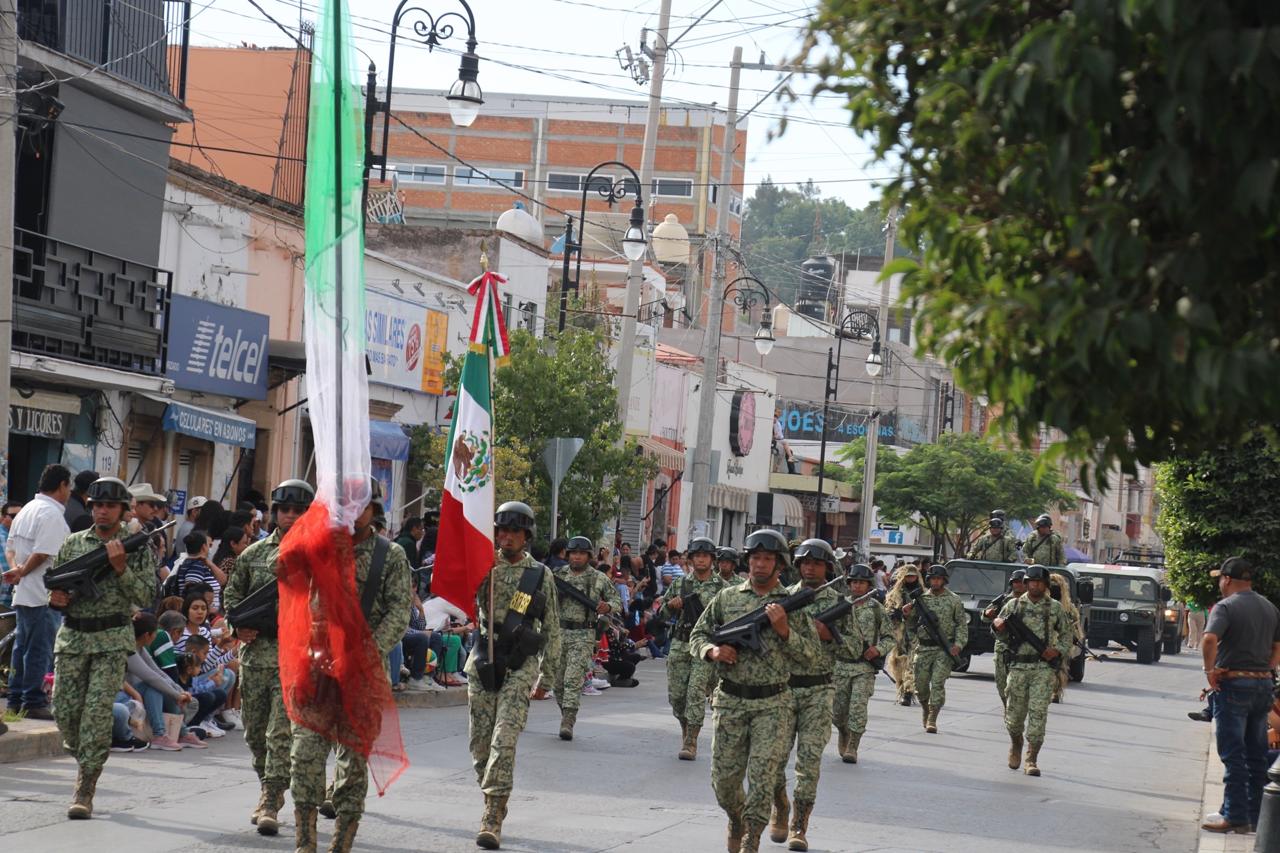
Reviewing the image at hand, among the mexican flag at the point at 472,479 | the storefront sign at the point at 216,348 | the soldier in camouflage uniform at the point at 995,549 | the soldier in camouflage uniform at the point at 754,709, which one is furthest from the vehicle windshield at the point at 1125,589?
the soldier in camouflage uniform at the point at 754,709

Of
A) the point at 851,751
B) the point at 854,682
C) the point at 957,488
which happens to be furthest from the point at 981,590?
the point at 957,488

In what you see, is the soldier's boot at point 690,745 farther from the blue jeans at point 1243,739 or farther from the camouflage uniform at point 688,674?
the blue jeans at point 1243,739

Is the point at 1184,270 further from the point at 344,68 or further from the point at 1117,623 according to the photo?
the point at 1117,623

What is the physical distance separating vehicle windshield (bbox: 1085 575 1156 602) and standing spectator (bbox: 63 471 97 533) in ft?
89.7

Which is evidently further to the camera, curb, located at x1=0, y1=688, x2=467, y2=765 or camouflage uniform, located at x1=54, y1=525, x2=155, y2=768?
curb, located at x1=0, y1=688, x2=467, y2=765

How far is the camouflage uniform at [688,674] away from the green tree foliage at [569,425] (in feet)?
38.4

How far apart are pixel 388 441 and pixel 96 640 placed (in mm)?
21488

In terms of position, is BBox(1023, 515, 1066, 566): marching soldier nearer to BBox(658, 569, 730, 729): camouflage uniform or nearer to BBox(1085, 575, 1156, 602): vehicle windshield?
BBox(1085, 575, 1156, 602): vehicle windshield

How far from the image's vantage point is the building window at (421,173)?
88.7 meters

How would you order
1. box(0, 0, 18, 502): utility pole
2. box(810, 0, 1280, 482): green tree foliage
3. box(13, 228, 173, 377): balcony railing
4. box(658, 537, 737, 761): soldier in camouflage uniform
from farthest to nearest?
box(13, 228, 173, 377): balcony railing < box(658, 537, 737, 761): soldier in camouflage uniform < box(0, 0, 18, 502): utility pole < box(810, 0, 1280, 482): green tree foliage

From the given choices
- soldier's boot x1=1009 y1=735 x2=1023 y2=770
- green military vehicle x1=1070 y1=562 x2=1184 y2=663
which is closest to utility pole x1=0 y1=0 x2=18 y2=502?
soldier's boot x1=1009 y1=735 x2=1023 y2=770

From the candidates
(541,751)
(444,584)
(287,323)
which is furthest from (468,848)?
(287,323)

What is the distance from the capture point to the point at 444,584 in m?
11.4

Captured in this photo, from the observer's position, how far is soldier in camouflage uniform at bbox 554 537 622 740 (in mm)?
16359
